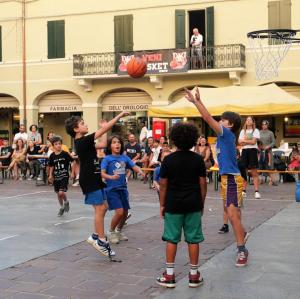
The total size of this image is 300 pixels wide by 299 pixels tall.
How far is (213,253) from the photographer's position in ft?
23.0

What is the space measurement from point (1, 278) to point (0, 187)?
1089cm

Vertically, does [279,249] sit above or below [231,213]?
below

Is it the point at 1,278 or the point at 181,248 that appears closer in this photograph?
the point at 1,278

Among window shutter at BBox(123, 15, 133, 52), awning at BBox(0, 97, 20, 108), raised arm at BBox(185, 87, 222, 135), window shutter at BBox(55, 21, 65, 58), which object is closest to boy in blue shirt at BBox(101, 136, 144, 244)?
raised arm at BBox(185, 87, 222, 135)

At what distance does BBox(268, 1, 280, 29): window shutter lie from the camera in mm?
23844

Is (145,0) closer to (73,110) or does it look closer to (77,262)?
(73,110)

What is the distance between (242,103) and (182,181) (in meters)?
12.1

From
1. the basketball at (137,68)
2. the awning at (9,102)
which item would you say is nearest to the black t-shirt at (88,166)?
the basketball at (137,68)

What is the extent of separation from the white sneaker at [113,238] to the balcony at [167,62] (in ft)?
56.8

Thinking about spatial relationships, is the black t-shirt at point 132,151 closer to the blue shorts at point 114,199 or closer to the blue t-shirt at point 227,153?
the blue shorts at point 114,199

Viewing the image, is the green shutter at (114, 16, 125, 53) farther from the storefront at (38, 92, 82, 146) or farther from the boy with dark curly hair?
the boy with dark curly hair

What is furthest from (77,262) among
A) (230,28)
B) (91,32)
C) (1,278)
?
(91,32)

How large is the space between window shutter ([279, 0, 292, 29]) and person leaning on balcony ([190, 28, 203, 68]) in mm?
3439

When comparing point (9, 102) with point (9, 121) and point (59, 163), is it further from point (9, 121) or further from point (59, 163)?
point (59, 163)
